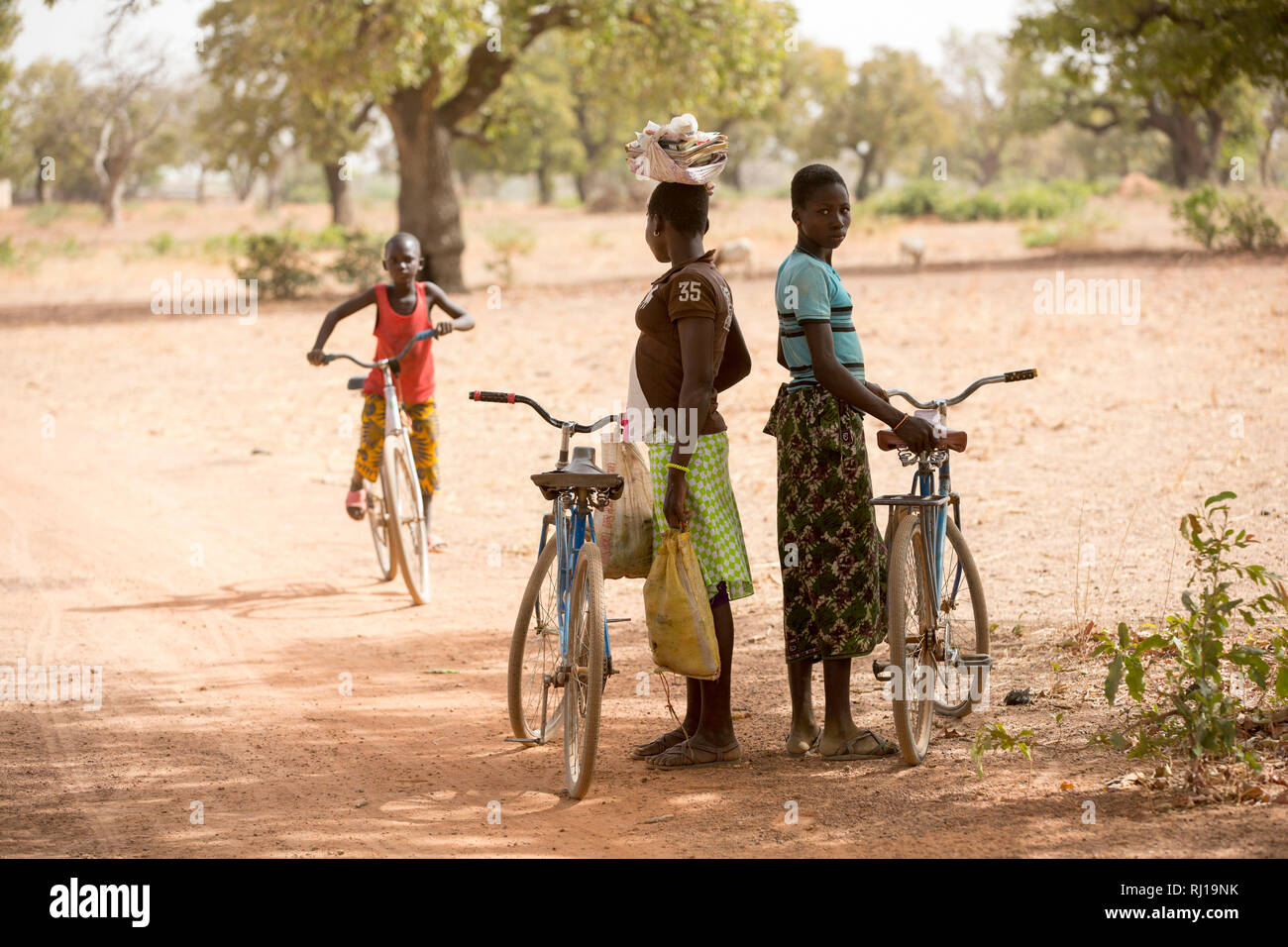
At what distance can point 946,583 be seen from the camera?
189 inches

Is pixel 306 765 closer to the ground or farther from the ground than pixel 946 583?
closer to the ground

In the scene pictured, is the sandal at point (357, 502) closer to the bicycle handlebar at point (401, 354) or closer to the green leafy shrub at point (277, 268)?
the bicycle handlebar at point (401, 354)

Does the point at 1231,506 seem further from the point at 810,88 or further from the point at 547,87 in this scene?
the point at 810,88

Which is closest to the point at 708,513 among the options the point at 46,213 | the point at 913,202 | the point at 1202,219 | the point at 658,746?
the point at 658,746

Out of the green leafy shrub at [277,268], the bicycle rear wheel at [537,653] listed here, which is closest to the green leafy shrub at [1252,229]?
the green leafy shrub at [277,268]

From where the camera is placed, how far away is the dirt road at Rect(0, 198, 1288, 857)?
159 inches

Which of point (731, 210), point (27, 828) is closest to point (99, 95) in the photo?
point (731, 210)

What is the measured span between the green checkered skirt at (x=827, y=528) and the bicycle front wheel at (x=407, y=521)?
117 inches

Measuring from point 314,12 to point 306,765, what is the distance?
14701mm

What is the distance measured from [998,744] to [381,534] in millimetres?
4141

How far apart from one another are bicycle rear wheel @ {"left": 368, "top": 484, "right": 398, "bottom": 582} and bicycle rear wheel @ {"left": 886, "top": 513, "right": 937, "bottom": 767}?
3.30 m

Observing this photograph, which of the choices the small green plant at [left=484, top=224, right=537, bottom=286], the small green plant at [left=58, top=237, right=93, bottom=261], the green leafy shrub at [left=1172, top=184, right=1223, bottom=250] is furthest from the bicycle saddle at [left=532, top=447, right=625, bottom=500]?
the small green plant at [left=58, top=237, right=93, bottom=261]

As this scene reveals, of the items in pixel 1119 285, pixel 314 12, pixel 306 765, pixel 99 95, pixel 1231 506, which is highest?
pixel 99 95

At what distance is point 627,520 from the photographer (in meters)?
4.44
